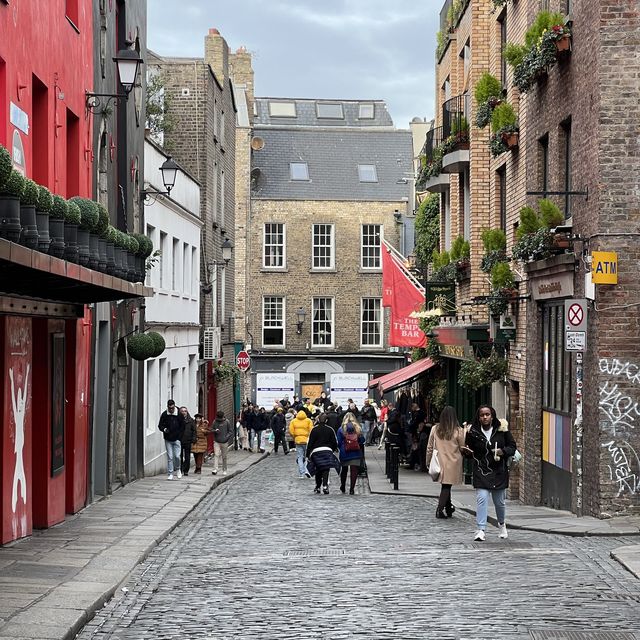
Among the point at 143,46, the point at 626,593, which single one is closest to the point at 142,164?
the point at 143,46

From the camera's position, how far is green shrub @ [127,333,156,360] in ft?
73.8

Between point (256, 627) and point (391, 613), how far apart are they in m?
1.20

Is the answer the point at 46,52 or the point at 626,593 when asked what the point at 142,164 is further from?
the point at 626,593

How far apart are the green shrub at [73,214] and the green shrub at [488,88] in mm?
12318

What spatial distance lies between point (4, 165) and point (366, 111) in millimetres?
58615

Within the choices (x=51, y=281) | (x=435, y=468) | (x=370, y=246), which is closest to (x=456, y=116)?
(x=435, y=468)

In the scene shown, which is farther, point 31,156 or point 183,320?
point 183,320

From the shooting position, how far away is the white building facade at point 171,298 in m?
28.1

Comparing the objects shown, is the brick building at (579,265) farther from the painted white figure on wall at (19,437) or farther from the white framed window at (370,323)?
the white framed window at (370,323)

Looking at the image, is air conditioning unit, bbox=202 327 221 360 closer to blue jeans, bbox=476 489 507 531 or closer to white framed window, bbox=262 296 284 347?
white framed window, bbox=262 296 284 347

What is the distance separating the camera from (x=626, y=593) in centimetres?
1114

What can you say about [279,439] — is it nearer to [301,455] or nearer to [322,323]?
[301,455]

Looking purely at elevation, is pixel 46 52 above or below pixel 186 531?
above

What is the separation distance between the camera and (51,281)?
12.8 metres
